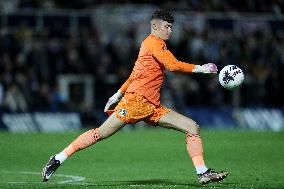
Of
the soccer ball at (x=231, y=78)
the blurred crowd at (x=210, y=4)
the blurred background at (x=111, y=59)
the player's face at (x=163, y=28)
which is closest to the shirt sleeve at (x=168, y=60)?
the player's face at (x=163, y=28)

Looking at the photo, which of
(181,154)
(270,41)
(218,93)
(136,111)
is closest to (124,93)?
(136,111)

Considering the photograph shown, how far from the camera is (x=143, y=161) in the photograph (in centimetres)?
1784

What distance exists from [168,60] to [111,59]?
1636 centimetres

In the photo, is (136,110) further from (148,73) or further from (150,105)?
(148,73)

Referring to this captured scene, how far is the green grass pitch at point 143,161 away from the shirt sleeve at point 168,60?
5.80 ft

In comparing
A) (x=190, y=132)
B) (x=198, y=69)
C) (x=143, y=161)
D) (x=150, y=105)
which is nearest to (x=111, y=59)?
(x=143, y=161)

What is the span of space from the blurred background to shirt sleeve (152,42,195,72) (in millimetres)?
14315

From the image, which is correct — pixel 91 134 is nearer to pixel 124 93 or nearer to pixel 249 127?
pixel 124 93

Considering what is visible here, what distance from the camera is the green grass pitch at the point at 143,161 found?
→ 13508mm

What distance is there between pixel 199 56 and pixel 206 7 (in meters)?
4.24

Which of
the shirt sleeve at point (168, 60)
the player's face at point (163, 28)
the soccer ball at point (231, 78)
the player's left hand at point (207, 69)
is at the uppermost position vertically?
the player's face at point (163, 28)

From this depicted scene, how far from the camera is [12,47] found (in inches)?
Result: 1053

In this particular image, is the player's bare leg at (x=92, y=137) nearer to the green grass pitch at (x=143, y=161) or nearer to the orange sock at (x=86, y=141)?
the orange sock at (x=86, y=141)

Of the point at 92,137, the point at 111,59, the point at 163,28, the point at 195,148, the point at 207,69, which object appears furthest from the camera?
the point at 111,59
